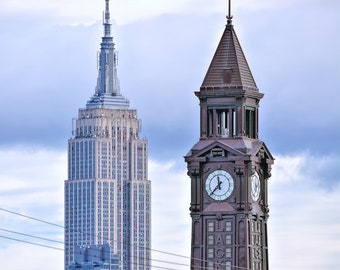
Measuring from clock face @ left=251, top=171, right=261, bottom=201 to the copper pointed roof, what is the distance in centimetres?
505

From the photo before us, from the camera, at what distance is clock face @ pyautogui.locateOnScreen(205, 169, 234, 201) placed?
164m

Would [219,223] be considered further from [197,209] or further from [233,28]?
[233,28]

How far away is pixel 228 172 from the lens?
6457 inches

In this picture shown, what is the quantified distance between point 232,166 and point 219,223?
3.32 metres

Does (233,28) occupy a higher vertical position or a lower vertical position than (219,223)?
higher

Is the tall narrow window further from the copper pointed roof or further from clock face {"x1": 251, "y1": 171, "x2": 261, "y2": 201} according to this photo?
clock face {"x1": 251, "y1": 171, "x2": 261, "y2": 201}

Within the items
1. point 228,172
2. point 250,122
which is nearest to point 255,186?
point 228,172

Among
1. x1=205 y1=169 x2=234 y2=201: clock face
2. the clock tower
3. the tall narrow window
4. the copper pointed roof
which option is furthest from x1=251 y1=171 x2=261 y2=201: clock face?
the copper pointed roof

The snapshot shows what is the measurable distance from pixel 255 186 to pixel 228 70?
6.80 m

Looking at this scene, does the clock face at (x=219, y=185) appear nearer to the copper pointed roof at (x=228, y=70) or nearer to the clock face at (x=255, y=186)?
the clock face at (x=255, y=186)

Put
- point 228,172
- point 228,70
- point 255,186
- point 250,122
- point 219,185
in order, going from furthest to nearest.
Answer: point 250,122 → point 228,70 → point 219,185 → point 255,186 → point 228,172

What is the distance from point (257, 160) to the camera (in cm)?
16438

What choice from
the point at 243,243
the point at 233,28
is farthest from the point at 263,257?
the point at 233,28

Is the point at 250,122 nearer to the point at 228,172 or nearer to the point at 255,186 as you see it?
the point at 228,172
